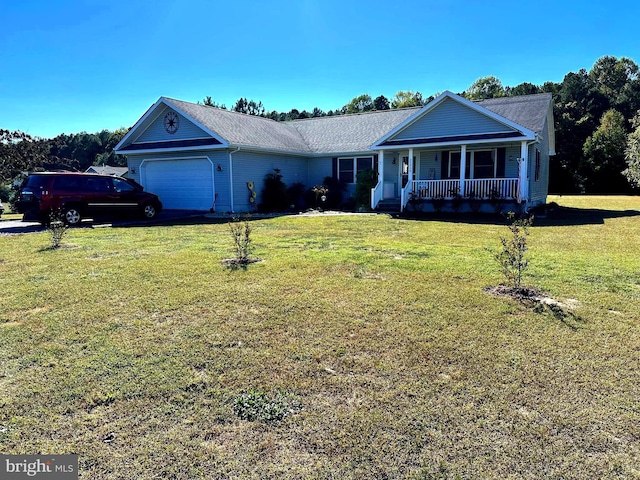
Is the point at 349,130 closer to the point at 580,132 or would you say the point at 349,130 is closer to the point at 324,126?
the point at 324,126

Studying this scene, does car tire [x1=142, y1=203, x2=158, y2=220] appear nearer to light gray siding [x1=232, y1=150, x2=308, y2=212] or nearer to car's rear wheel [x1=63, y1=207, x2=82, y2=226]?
car's rear wheel [x1=63, y1=207, x2=82, y2=226]

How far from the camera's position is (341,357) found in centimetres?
358

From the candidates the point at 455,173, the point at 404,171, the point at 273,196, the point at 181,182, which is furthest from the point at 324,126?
the point at 181,182

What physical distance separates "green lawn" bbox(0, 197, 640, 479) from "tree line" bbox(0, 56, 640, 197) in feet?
83.3

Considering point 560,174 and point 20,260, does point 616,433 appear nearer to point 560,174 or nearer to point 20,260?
point 20,260

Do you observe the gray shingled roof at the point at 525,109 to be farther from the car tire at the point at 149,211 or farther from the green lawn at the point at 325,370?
the car tire at the point at 149,211

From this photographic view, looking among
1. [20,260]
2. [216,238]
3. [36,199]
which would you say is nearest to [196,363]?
[20,260]

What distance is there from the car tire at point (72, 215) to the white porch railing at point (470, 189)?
A: 12.2 m

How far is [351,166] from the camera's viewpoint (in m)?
21.1

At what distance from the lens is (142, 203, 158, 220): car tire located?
15.8 m

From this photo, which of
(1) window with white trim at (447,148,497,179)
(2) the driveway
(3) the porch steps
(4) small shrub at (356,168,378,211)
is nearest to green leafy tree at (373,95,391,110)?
(1) window with white trim at (447,148,497,179)

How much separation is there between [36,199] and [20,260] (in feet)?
21.5

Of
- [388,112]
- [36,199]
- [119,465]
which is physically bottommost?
[119,465]

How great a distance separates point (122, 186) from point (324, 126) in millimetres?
12878
